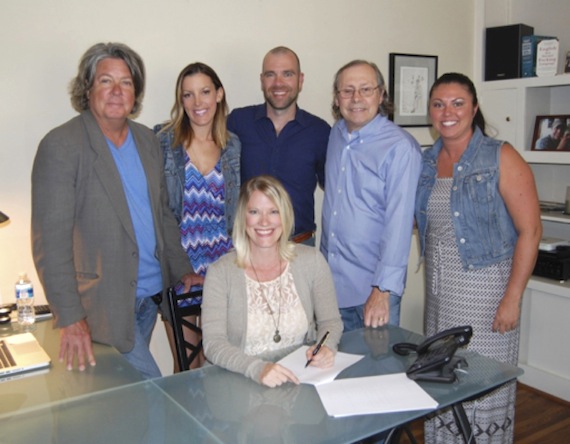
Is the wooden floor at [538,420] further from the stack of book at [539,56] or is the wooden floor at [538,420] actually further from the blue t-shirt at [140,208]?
the stack of book at [539,56]

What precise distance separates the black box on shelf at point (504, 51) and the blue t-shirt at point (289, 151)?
1.76 m

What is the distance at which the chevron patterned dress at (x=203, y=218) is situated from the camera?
253 centimetres

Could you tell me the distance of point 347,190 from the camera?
2.44 meters

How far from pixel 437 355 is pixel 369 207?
824mm

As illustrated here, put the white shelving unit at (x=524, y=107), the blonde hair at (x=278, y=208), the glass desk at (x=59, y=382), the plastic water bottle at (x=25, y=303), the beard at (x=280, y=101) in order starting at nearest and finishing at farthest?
the glass desk at (x=59, y=382) → the blonde hair at (x=278, y=208) → the plastic water bottle at (x=25, y=303) → the beard at (x=280, y=101) → the white shelving unit at (x=524, y=107)

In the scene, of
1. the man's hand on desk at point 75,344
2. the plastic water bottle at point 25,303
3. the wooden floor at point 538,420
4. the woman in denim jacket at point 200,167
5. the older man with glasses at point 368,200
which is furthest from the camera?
the wooden floor at point 538,420

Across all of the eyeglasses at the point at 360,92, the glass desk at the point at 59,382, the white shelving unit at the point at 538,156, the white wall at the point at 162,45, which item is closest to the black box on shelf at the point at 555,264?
the white shelving unit at the point at 538,156

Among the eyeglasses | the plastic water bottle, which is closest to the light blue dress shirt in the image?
the eyeglasses

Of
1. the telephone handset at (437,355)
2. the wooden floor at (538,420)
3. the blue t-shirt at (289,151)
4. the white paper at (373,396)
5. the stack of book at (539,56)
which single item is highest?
the stack of book at (539,56)

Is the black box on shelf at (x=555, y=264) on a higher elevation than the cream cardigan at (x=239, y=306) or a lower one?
lower

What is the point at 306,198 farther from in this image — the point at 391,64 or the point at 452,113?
the point at 391,64

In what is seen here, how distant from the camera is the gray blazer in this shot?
76.9 inches

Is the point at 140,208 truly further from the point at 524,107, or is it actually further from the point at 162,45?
the point at 524,107

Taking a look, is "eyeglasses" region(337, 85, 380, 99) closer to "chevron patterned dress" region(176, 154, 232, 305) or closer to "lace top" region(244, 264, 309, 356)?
"chevron patterned dress" region(176, 154, 232, 305)
